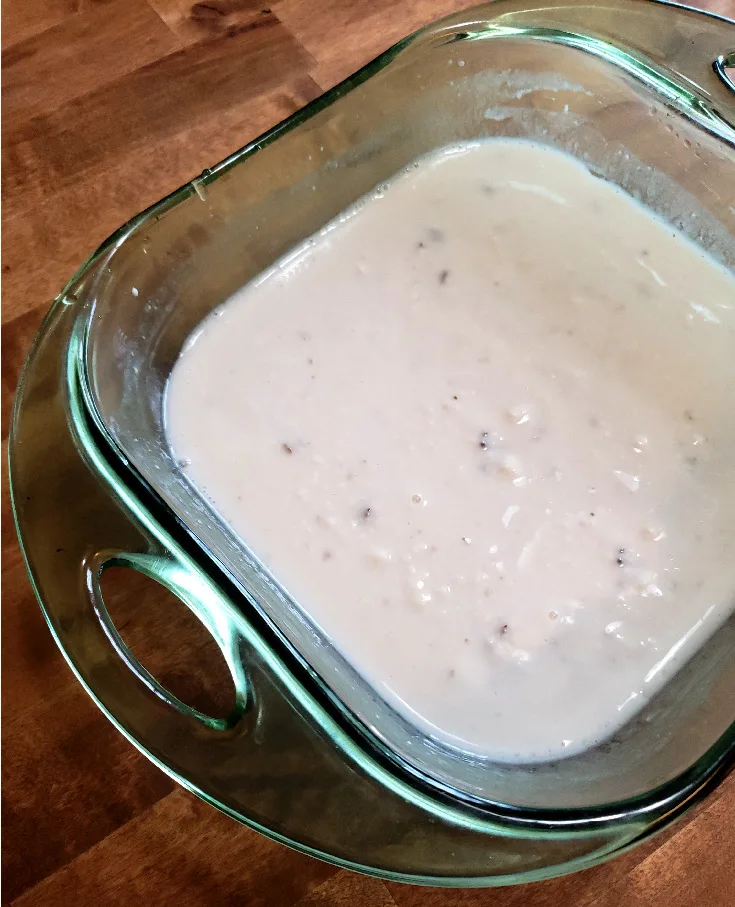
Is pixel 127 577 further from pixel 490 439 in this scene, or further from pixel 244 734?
pixel 490 439

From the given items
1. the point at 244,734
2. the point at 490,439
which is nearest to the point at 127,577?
the point at 244,734

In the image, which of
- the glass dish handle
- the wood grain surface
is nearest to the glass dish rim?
the glass dish handle

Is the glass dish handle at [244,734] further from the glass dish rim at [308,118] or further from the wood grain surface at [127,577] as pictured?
the wood grain surface at [127,577]

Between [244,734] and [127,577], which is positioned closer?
[244,734]

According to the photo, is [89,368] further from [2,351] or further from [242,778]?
[242,778]

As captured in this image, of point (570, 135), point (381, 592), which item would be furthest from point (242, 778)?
point (570, 135)
